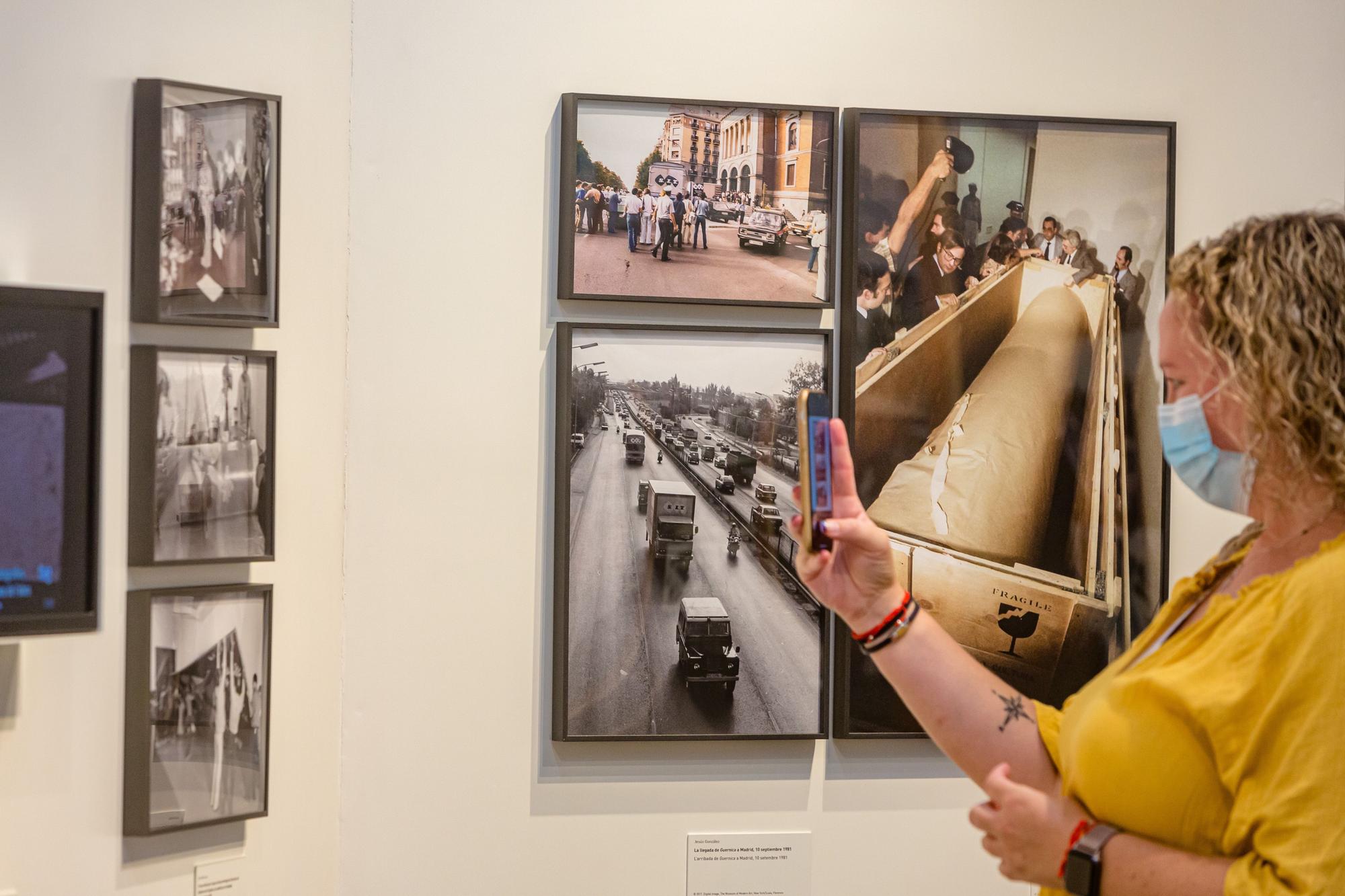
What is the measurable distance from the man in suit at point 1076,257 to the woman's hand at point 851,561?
3.14 ft

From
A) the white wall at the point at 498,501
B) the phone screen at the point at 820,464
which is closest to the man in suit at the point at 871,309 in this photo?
the white wall at the point at 498,501

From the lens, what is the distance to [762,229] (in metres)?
1.89

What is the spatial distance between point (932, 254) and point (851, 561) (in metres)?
0.86

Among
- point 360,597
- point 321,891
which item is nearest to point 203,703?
point 360,597

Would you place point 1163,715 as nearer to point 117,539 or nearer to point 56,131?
point 117,539

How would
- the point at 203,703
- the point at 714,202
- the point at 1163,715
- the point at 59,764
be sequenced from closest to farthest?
the point at 1163,715 < the point at 59,764 < the point at 203,703 < the point at 714,202

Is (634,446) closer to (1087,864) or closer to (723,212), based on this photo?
(723,212)

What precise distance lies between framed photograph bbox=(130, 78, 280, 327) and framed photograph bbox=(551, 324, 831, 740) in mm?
539

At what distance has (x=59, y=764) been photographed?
1451 mm

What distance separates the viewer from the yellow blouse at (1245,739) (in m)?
0.83

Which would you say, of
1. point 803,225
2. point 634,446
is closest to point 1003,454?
point 803,225

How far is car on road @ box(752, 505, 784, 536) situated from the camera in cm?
189

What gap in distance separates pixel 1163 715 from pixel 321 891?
1474 millimetres

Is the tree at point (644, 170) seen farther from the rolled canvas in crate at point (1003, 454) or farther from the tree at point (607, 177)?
the rolled canvas in crate at point (1003, 454)
